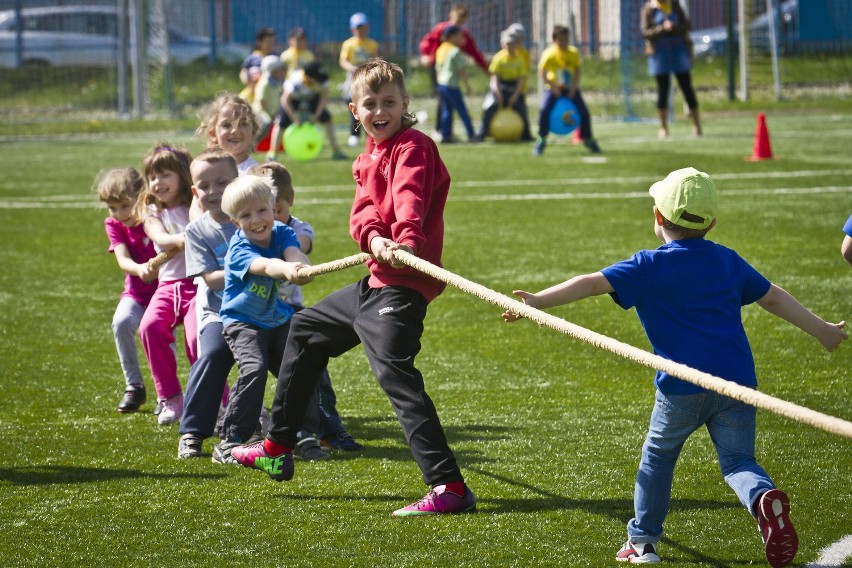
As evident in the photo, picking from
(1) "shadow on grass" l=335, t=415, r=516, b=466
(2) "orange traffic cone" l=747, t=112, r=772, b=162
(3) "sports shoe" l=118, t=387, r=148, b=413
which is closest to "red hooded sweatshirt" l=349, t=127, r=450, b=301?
(1) "shadow on grass" l=335, t=415, r=516, b=466

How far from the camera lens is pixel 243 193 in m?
5.15

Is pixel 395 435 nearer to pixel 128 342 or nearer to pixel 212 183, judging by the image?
pixel 212 183

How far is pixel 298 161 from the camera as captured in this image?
710 inches

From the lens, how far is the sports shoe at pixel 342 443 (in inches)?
216

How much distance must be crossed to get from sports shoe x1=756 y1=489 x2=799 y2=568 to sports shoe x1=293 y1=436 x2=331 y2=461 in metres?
2.12

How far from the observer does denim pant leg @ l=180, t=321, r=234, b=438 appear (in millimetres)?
5414

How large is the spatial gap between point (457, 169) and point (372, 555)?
12.4 metres

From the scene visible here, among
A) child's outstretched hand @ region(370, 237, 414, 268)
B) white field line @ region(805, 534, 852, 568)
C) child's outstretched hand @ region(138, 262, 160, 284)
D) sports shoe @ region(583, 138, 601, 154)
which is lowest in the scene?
white field line @ region(805, 534, 852, 568)

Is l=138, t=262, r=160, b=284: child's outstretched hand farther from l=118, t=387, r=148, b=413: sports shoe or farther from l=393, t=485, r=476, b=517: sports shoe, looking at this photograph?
l=393, t=485, r=476, b=517: sports shoe

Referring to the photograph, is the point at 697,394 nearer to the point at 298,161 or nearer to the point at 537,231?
the point at 537,231

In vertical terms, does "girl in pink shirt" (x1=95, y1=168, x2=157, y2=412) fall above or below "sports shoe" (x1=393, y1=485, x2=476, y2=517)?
above

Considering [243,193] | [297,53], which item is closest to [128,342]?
[243,193]

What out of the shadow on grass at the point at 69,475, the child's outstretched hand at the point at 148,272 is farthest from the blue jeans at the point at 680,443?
the child's outstretched hand at the point at 148,272

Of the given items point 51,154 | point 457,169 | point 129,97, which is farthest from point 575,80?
point 129,97
